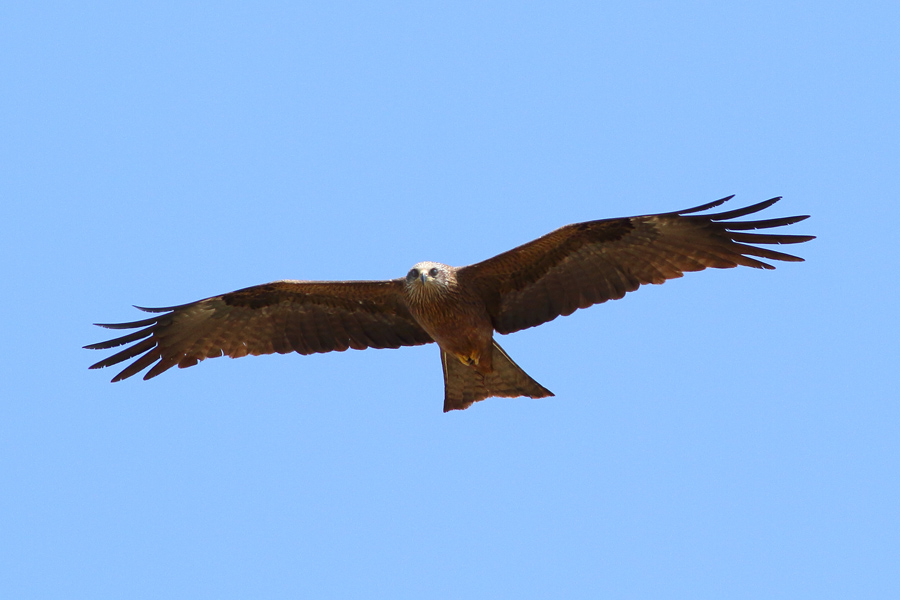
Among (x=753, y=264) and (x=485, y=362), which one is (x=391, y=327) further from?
(x=753, y=264)

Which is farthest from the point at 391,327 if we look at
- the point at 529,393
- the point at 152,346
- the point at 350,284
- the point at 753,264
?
the point at 753,264

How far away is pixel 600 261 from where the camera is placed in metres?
11.2

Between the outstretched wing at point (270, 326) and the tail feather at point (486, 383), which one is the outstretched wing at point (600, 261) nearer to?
the tail feather at point (486, 383)

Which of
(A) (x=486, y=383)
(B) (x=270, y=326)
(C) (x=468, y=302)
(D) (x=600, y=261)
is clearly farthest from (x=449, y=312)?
(B) (x=270, y=326)

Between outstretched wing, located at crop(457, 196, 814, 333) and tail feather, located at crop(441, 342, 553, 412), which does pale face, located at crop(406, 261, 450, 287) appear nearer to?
outstretched wing, located at crop(457, 196, 814, 333)

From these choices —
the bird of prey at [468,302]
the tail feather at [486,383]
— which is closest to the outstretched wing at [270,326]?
the bird of prey at [468,302]

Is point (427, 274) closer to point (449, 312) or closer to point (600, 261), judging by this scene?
point (449, 312)

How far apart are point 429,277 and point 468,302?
0.51 meters

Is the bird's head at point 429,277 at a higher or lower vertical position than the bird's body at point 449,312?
higher

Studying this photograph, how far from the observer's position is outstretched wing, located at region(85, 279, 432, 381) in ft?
39.1

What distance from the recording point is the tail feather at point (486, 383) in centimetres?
1145

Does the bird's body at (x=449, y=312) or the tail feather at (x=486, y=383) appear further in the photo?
the tail feather at (x=486, y=383)

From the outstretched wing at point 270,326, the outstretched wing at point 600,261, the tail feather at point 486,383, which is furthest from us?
the outstretched wing at point 270,326

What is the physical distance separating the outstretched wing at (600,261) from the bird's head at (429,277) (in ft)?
0.72
